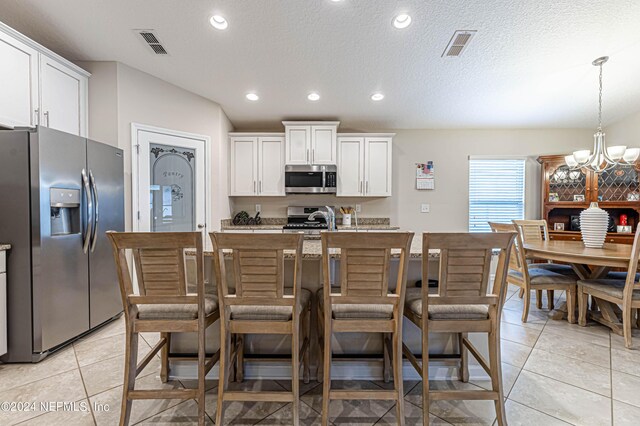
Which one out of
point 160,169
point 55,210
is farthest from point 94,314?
point 160,169

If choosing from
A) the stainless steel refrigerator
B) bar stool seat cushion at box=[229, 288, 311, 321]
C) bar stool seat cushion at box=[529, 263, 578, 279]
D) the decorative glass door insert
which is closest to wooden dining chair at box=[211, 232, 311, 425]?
bar stool seat cushion at box=[229, 288, 311, 321]

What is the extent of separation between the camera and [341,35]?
8.10ft

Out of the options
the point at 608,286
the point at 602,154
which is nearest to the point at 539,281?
the point at 608,286

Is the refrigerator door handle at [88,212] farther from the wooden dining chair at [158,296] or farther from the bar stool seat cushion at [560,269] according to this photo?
the bar stool seat cushion at [560,269]

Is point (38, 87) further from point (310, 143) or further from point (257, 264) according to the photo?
point (310, 143)

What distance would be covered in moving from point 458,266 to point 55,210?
9.31 feet

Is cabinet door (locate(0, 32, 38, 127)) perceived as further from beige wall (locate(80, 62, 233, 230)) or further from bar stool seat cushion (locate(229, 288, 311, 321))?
bar stool seat cushion (locate(229, 288, 311, 321))

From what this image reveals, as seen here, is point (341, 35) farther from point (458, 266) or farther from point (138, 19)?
point (458, 266)

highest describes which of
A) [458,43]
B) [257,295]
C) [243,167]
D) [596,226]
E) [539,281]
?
[458,43]

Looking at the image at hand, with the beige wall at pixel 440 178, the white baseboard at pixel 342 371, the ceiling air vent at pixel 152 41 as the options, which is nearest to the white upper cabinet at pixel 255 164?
the beige wall at pixel 440 178

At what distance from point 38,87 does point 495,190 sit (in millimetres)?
5833

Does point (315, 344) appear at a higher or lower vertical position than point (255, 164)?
lower

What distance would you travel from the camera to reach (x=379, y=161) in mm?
4332

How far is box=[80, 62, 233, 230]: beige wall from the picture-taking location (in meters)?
2.94
